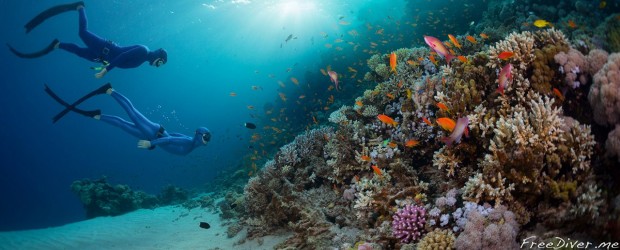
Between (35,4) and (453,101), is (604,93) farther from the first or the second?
(35,4)

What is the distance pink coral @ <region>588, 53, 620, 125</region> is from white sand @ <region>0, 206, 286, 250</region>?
19.1ft

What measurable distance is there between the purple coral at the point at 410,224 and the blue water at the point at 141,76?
14364mm

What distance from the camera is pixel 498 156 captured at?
3.79 metres

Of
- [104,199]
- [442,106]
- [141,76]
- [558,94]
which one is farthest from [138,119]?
[141,76]

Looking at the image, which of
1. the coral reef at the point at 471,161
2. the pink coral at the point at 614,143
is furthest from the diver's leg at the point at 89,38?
the pink coral at the point at 614,143

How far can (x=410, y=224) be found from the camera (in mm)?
4191

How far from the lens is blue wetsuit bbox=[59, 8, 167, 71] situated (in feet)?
35.0

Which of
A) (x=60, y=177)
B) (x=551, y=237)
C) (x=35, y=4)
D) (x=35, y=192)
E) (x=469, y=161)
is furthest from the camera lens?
(x=60, y=177)

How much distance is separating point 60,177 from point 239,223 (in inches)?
3810

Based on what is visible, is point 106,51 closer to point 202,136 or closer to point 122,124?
point 122,124

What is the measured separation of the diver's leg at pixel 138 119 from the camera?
1174cm

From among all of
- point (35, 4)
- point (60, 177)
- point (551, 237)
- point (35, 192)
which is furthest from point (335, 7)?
point (60, 177)

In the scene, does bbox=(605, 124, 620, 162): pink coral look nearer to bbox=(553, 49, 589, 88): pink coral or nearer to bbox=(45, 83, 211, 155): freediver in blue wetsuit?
bbox=(553, 49, 589, 88): pink coral

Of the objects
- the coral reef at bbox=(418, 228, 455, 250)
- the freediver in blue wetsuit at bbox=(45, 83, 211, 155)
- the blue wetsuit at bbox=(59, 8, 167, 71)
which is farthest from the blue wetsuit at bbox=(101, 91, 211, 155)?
the coral reef at bbox=(418, 228, 455, 250)
